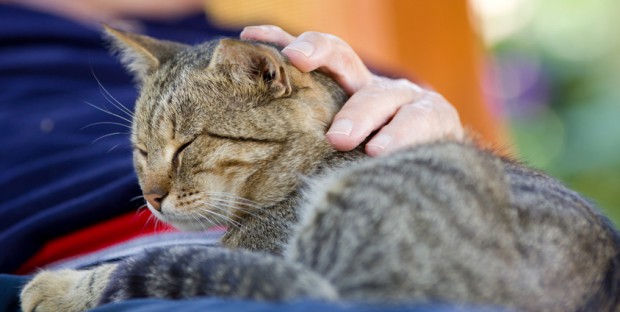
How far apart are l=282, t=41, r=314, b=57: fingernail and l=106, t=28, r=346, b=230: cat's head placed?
0.16 ft

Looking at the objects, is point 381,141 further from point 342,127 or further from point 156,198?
point 156,198

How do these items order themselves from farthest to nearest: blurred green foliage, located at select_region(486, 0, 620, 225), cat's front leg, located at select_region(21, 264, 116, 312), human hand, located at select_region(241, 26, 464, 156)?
blurred green foliage, located at select_region(486, 0, 620, 225), human hand, located at select_region(241, 26, 464, 156), cat's front leg, located at select_region(21, 264, 116, 312)

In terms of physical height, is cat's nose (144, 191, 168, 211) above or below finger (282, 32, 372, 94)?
below

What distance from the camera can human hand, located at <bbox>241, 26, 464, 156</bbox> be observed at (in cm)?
142

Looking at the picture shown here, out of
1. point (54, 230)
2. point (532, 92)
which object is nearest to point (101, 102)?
point (54, 230)

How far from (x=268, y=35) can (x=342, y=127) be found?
41 cm

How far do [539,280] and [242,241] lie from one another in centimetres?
59

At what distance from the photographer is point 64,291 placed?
4.45 feet

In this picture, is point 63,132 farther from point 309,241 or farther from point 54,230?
point 309,241

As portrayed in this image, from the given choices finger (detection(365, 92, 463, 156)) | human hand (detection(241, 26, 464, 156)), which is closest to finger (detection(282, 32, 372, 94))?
human hand (detection(241, 26, 464, 156))

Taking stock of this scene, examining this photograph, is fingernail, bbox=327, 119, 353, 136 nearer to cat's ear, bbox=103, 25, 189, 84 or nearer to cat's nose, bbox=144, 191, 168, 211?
cat's nose, bbox=144, 191, 168, 211

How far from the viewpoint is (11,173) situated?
182 centimetres

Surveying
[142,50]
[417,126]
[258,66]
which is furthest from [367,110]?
[142,50]

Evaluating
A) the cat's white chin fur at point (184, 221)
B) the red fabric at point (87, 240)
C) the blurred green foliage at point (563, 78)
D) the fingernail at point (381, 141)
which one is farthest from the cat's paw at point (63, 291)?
the blurred green foliage at point (563, 78)
